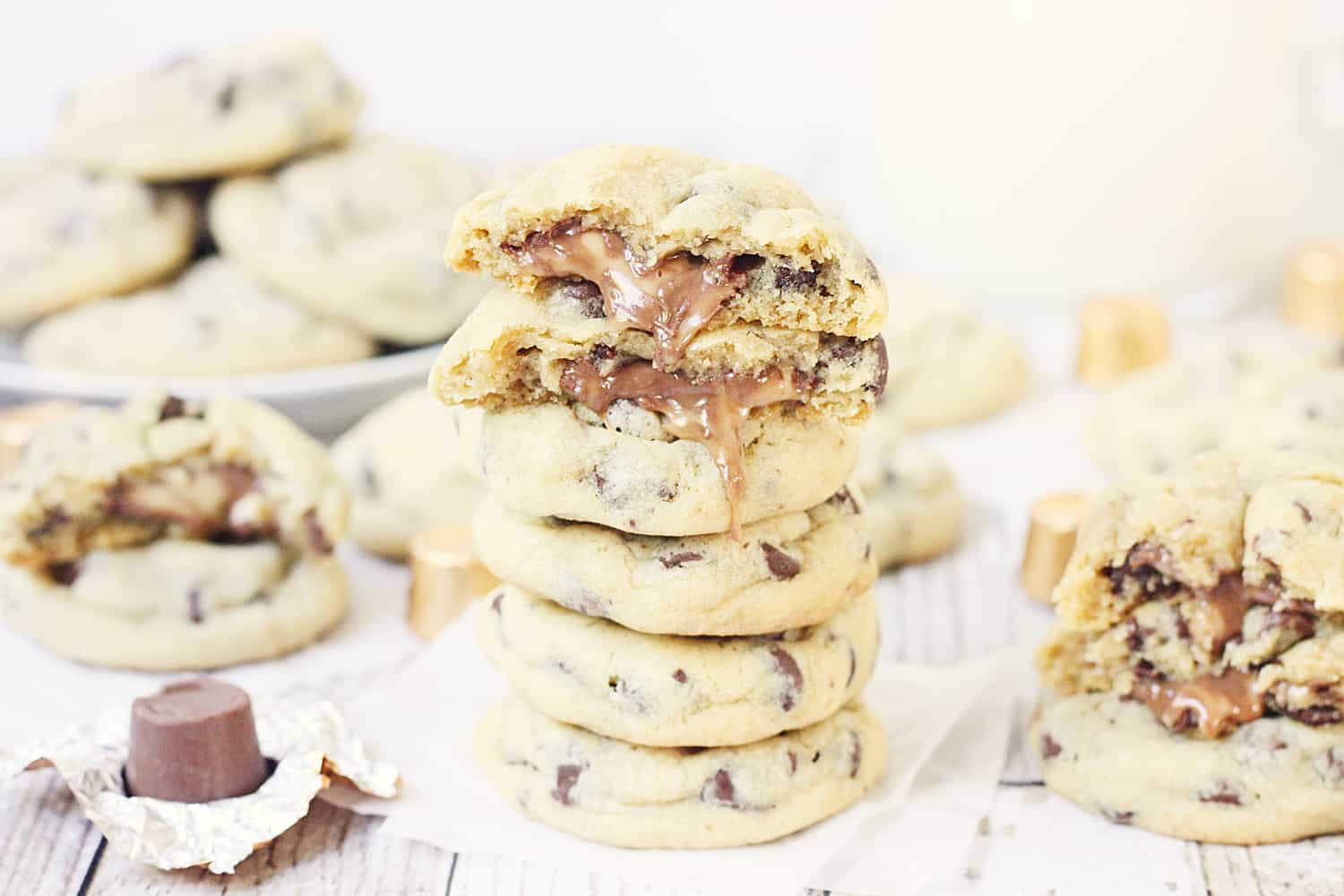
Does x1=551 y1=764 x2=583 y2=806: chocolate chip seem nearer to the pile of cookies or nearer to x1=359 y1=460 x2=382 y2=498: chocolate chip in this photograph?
x1=359 y1=460 x2=382 y2=498: chocolate chip

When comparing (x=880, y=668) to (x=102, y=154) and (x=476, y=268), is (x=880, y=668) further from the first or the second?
(x=102, y=154)

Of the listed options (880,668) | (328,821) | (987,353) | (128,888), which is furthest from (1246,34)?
(128,888)

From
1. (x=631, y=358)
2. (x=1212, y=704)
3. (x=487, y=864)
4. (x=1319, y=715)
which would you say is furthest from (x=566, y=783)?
(x=1319, y=715)

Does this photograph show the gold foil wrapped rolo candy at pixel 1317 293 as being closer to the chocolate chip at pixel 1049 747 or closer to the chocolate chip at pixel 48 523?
the chocolate chip at pixel 1049 747

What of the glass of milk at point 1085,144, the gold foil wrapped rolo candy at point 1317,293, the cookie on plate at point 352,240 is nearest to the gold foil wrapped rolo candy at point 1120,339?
the glass of milk at point 1085,144

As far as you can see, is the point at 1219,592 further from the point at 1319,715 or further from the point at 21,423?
the point at 21,423

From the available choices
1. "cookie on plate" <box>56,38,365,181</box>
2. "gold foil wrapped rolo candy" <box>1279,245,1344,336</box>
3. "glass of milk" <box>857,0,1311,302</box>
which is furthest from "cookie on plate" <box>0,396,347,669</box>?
"gold foil wrapped rolo candy" <box>1279,245,1344,336</box>
